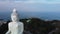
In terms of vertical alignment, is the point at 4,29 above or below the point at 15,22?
below

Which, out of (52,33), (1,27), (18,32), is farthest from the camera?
(1,27)

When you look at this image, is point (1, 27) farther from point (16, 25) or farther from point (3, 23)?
point (16, 25)

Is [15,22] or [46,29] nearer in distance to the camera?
[15,22]

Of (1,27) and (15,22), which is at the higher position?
(15,22)

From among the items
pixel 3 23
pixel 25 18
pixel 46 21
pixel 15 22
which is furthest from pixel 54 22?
pixel 15 22

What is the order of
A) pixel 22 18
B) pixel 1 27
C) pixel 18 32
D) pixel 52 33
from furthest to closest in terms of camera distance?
pixel 22 18, pixel 1 27, pixel 52 33, pixel 18 32

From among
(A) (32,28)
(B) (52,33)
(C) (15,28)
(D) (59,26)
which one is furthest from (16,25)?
(D) (59,26)

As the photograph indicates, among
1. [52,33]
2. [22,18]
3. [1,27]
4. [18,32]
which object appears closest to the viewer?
[18,32]

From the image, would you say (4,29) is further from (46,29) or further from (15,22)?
(15,22)

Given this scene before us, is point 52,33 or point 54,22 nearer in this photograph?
point 52,33
